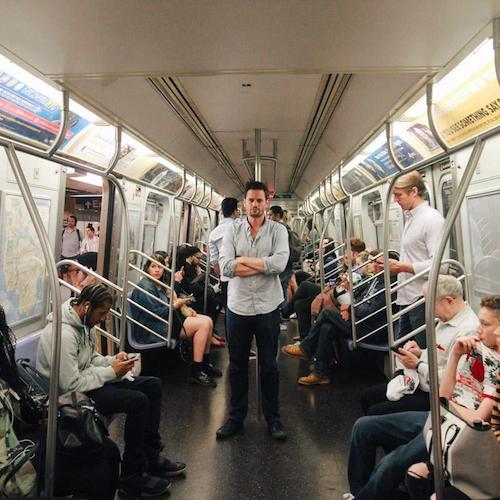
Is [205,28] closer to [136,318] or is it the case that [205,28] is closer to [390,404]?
[390,404]

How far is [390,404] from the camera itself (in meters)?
2.16

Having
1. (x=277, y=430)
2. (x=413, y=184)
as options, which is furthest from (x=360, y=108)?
(x=277, y=430)

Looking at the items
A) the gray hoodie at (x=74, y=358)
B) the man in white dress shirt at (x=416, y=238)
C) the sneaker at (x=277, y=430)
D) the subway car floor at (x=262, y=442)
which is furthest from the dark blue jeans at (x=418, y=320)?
the gray hoodie at (x=74, y=358)

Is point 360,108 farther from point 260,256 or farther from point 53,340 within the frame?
point 53,340

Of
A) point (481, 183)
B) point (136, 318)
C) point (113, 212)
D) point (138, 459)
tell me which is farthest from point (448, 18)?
point (113, 212)

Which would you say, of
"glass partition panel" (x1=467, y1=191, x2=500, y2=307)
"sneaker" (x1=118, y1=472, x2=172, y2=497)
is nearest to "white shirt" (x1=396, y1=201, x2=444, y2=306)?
"glass partition panel" (x1=467, y1=191, x2=500, y2=307)

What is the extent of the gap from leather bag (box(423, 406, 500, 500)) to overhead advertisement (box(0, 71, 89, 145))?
3.25 m

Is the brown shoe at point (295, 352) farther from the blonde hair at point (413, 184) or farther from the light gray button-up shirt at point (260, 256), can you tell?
the blonde hair at point (413, 184)

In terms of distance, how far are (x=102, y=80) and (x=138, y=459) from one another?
2.16m

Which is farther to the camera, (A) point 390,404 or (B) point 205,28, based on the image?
(A) point 390,404

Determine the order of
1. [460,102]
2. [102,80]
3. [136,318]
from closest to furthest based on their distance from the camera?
[102,80], [460,102], [136,318]

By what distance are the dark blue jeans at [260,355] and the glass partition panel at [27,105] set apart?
6.43 ft

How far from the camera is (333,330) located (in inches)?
152

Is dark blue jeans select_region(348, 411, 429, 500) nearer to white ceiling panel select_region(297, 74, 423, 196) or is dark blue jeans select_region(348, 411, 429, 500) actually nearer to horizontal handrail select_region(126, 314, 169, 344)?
white ceiling panel select_region(297, 74, 423, 196)
